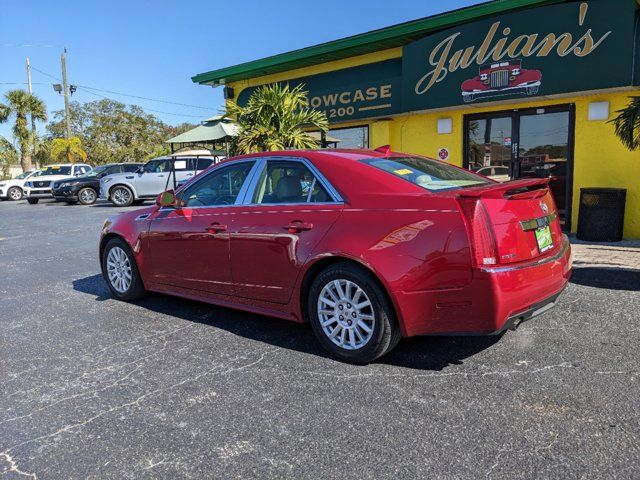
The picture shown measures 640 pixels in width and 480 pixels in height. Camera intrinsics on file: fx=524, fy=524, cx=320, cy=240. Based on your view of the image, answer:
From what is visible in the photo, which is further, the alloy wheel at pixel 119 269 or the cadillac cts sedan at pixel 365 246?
the alloy wheel at pixel 119 269

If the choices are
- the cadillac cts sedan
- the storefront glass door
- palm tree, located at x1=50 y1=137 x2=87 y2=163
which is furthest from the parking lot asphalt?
palm tree, located at x1=50 y1=137 x2=87 y2=163

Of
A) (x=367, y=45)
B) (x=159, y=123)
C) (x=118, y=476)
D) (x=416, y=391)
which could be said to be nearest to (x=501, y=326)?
(x=416, y=391)

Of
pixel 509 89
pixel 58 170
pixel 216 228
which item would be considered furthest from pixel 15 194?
pixel 216 228

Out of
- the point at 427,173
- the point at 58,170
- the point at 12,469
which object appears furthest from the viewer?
the point at 58,170

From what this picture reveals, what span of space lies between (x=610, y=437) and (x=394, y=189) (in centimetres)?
195

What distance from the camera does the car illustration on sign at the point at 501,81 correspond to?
899 cm

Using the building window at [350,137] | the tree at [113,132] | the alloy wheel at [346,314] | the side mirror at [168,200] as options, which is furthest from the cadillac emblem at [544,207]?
the tree at [113,132]

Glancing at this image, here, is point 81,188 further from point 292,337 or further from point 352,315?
point 352,315

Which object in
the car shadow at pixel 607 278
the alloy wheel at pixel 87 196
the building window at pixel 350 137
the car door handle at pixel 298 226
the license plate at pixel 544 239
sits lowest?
the car shadow at pixel 607 278

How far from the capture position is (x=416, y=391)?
3352mm

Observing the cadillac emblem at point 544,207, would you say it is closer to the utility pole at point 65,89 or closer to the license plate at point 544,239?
the license plate at point 544,239

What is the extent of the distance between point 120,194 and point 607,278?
55.6 ft

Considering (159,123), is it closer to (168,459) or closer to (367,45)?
(367,45)

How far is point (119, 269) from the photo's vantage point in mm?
5684
